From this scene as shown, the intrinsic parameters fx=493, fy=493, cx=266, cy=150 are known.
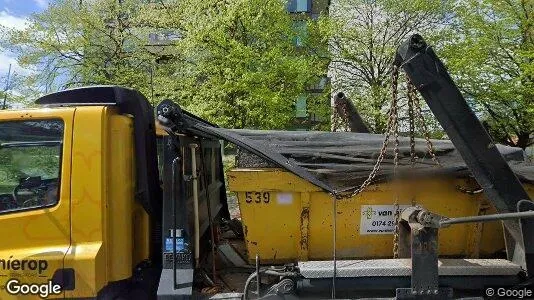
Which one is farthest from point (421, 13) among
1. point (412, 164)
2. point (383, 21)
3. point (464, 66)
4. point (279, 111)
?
point (412, 164)

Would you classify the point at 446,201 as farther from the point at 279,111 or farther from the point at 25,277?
the point at 279,111

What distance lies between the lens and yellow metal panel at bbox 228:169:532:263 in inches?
140

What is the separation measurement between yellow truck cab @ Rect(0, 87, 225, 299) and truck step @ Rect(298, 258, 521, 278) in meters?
1.23

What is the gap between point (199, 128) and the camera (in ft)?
11.6

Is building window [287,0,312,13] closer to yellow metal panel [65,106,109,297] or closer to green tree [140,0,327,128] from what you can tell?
green tree [140,0,327,128]

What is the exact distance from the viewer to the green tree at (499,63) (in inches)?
721

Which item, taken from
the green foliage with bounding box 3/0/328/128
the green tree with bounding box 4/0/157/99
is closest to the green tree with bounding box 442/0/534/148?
the green foliage with bounding box 3/0/328/128

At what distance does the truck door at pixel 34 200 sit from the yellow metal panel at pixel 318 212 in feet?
3.92

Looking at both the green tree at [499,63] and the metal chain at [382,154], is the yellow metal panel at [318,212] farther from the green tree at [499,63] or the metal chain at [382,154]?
the green tree at [499,63]

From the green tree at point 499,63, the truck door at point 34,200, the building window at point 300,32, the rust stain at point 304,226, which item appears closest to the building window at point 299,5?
the building window at point 300,32

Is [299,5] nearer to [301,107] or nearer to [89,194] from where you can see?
[301,107]

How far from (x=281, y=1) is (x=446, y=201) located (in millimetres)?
18244

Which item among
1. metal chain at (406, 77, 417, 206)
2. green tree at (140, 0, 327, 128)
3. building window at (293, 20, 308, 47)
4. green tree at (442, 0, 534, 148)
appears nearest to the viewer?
metal chain at (406, 77, 417, 206)

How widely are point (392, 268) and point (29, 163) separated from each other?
2639 millimetres
